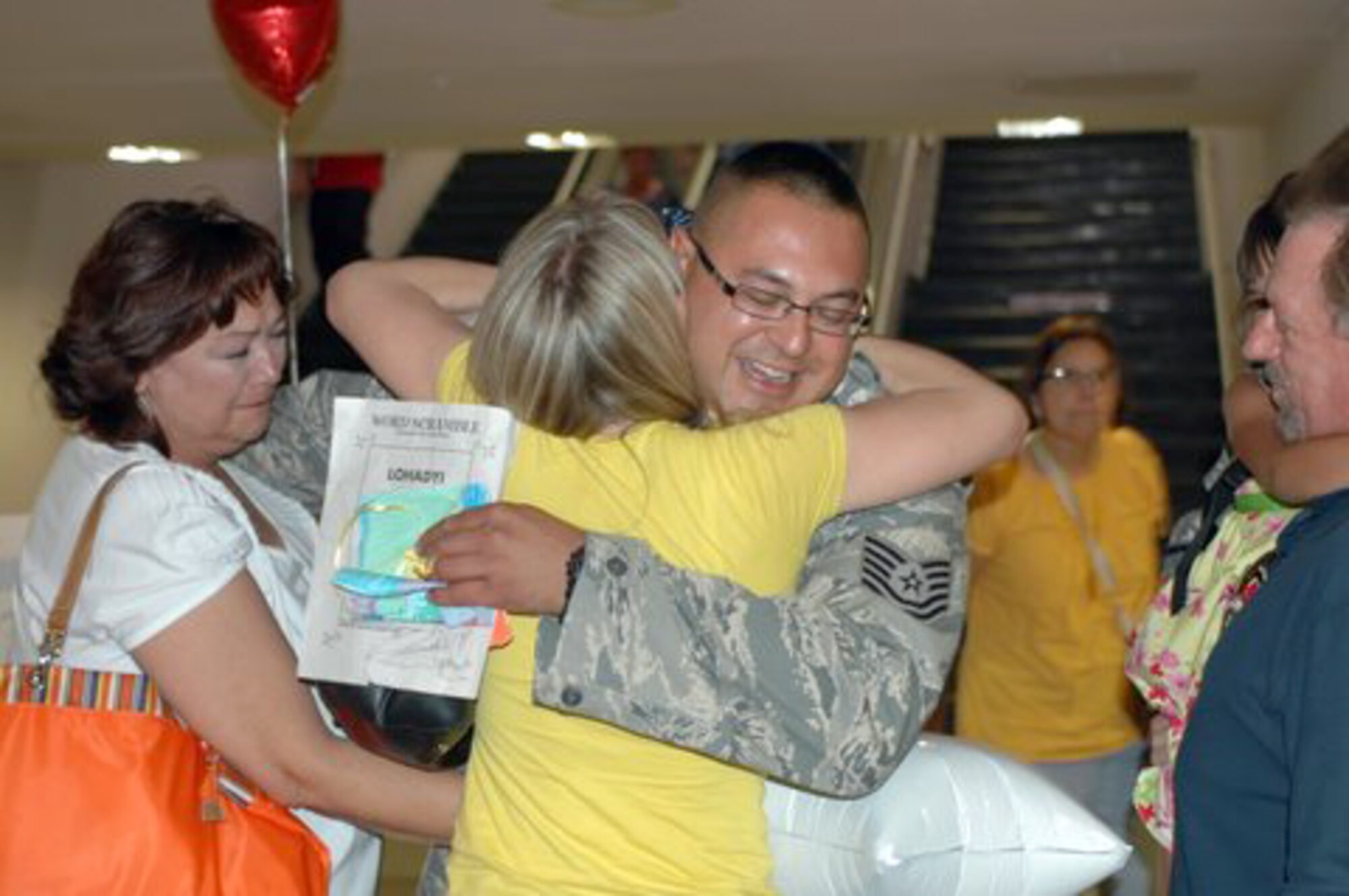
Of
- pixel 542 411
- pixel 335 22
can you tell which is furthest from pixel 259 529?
pixel 335 22

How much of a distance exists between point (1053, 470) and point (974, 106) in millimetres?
3690

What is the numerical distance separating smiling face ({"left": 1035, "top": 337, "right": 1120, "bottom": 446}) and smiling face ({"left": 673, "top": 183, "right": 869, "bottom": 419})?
3.21m

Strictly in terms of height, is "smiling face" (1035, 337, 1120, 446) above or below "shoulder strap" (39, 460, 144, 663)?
above

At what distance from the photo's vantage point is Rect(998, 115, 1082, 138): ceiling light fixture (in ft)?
28.4

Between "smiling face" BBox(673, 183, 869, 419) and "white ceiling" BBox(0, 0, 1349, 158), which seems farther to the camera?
"white ceiling" BBox(0, 0, 1349, 158)

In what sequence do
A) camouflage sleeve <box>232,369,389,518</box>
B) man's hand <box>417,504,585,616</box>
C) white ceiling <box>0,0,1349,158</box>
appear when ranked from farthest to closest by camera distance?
white ceiling <box>0,0,1349,158</box> < camouflage sleeve <box>232,369,389,518</box> < man's hand <box>417,504,585,616</box>

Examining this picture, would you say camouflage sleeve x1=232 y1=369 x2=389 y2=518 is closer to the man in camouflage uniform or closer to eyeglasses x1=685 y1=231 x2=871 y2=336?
eyeglasses x1=685 y1=231 x2=871 y2=336

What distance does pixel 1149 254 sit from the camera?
34.9 ft

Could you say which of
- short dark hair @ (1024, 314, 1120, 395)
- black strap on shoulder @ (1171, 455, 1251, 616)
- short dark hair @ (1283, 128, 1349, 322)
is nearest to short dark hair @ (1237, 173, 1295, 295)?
black strap on shoulder @ (1171, 455, 1251, 616)

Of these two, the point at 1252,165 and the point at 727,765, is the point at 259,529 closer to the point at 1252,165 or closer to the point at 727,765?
the point at 727,765

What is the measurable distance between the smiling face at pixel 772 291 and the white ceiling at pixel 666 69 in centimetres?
455

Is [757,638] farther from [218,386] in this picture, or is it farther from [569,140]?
[569,140]

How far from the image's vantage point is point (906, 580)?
188 centimetres

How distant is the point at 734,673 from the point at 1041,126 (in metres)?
7.53
